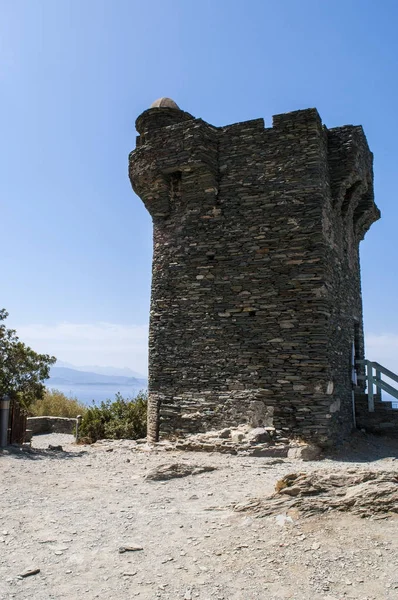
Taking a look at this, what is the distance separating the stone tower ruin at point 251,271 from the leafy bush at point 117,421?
2812 millimetres

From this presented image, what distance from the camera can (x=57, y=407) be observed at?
22109mm

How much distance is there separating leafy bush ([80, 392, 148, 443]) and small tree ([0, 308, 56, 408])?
3180 mm

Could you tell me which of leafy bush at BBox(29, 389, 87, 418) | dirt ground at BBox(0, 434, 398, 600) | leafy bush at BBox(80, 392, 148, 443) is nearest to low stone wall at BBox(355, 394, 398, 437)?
dirt ground at BBox(0, 434, 398, 600)

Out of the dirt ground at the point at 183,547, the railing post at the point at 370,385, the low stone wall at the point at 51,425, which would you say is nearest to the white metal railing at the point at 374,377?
the railing post at the point at 370,385

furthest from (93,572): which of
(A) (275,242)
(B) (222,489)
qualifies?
(A) (275,242)

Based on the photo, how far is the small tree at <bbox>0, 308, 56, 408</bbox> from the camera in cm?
1212

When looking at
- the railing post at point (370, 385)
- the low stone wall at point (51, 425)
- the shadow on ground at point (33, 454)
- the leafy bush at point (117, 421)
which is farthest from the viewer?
the low stone wall at point (51, 425)

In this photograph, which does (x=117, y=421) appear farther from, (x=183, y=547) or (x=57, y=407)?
(x=183, y=547)

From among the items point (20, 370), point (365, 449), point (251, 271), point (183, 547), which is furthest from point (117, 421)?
point (183, 547)

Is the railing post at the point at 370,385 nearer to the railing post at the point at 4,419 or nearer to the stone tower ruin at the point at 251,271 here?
the stone tower ruin at the point at 251,271

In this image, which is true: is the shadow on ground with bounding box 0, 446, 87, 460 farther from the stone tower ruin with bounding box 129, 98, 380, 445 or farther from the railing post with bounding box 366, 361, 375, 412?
the railing post with bounding box 366, 361, 375, 412

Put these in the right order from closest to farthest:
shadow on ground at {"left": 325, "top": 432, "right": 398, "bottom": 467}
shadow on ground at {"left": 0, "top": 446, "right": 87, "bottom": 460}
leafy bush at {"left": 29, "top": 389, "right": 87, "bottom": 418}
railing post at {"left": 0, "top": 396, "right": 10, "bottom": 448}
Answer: shadow on ground at {"left": 325, "top": 432, "right": 398, "bottom": 467} → shadow on ground at {"left": 0, "top": 446, "right": 87, "bottom": 460} → railing post at {"left": 0, "top": 396, "right": 10, "bottom": 448} → leafy bush at {"left": 29, "top": 389, "right": 87, "bottom": 418}

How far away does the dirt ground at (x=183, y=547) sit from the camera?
3.87m

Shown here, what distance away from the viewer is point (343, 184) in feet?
38.4
